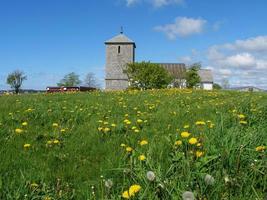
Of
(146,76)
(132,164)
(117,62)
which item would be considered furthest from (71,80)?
(132,164)

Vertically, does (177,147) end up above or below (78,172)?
above

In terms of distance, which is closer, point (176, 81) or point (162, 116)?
point (162, 116)

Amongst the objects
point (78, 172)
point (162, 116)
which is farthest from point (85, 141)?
point (162, 116)

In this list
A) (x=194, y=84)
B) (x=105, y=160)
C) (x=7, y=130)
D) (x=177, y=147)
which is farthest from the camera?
(x=194, y=84)

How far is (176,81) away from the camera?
8875 cm

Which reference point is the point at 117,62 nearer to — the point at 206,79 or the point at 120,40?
the point at 120,40

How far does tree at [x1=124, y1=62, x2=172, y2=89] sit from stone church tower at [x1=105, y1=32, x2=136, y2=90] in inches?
1814

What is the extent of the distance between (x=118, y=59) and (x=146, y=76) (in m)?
48.7

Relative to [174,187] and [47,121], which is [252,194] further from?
[47,121]

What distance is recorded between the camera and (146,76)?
48.0 meters

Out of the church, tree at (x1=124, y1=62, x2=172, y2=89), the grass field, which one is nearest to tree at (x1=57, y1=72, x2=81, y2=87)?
the church

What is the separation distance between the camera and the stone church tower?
3777 inches

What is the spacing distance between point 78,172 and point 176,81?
8552 cm

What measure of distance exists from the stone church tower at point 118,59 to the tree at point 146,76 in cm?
4609
